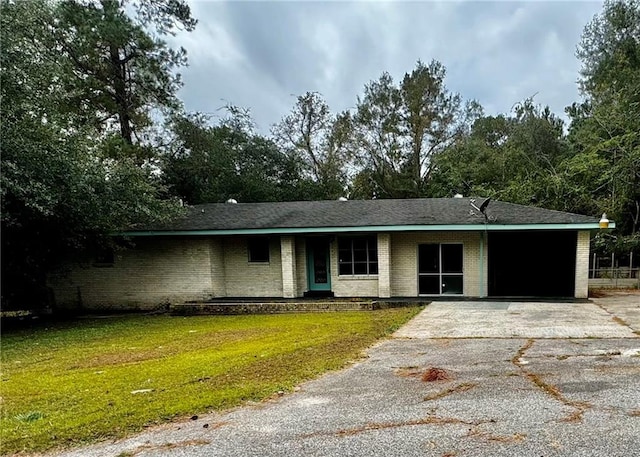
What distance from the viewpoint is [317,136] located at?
101ft

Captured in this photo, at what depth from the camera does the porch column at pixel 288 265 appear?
46.6 feet

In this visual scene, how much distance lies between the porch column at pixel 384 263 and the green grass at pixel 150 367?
6.32 feet

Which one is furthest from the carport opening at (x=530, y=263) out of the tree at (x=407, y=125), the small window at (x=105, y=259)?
the tree at (x=407, y=125)

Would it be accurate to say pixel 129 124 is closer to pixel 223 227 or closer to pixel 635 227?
pixel 223 227

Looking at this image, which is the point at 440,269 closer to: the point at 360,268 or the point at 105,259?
the point at 360,268

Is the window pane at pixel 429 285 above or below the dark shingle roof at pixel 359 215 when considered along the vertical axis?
below

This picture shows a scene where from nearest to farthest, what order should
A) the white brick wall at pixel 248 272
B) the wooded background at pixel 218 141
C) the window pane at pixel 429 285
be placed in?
the wooded background at pixel 218 141
the window pane at pixel 429 285
the white brick wall at pixel 248 272

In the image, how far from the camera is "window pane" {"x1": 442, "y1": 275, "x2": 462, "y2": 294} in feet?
45.5

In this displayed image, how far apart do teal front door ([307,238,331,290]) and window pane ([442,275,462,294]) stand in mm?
3628

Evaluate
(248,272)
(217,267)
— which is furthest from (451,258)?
(217,267)

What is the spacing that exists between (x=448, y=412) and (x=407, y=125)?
2653 cm

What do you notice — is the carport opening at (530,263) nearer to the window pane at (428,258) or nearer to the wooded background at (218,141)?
the window pane at (428,258)

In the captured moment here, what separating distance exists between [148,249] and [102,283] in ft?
6.73

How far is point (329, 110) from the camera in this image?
3081 centimetres
